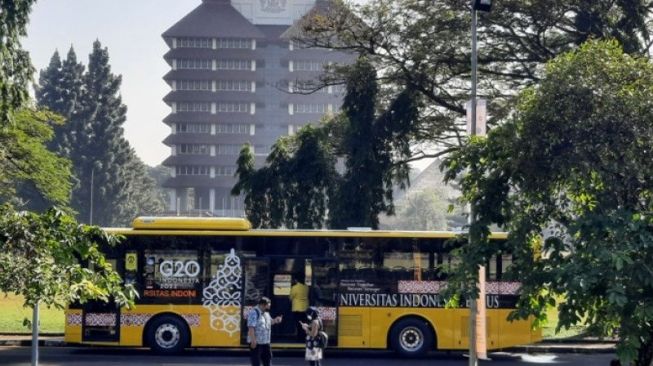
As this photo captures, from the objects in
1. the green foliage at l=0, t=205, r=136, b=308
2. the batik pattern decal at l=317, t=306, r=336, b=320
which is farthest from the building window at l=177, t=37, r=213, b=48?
the green foliage at l=0, t=205, r=136, b=308

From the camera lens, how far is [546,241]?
11.5 m

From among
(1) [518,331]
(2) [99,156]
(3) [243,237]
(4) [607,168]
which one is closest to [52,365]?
(3) [243,237]

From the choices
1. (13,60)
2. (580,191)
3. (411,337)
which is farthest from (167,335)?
(580,191)

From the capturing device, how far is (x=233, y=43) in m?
125

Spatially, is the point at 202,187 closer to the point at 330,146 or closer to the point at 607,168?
the point at 330,146

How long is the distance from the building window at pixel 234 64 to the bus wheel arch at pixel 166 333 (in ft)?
335

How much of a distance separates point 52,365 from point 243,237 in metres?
4.98

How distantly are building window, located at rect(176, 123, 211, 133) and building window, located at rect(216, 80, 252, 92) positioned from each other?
17.4 feet

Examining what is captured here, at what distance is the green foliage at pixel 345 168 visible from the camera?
33656 millimetres

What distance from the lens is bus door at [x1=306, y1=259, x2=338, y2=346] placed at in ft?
74.2

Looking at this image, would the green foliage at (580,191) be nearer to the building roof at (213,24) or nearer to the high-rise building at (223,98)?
the high-rise building at (223,98)

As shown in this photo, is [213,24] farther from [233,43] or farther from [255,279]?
[255,279]

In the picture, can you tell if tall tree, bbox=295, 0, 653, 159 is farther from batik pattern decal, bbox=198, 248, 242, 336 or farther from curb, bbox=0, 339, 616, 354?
batik pattern decal, bbox=198, 248, 242, 336

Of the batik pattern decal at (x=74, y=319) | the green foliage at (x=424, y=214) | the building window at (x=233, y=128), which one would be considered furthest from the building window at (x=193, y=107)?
the batik pattern decal at (x=74, y=319)
